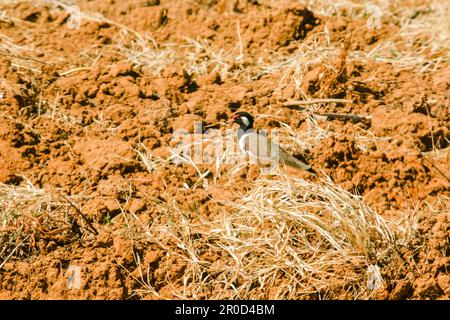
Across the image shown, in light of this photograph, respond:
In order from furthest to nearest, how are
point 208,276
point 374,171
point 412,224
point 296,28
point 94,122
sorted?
1. point 296,28
2. point 94,122
3. point 374,171
4. point 412,224
5. point 208,276

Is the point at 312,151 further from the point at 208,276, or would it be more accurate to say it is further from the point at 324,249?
the point at 208,276

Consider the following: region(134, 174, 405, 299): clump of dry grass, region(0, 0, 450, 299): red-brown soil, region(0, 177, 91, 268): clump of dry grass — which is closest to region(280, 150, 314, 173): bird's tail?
region(0, 0, 450, 299): red-brown soil

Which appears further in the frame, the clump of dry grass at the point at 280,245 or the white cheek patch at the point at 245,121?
the white cheek patch at the point at 245,121

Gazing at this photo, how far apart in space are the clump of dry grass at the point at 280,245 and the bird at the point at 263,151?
1.12 ft

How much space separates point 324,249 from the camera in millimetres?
4828

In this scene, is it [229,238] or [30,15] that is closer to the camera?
[229,238]

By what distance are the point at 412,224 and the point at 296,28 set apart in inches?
114

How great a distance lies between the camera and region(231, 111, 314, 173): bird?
5512 mm

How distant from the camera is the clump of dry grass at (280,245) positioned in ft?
15.2

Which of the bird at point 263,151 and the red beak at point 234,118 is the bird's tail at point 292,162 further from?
the red beak at point 234,118

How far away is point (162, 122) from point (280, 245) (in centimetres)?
179

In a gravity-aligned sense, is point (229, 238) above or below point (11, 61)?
below

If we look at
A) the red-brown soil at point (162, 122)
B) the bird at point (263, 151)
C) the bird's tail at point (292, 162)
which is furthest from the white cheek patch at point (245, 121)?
the bird's tail at point (292, 162)

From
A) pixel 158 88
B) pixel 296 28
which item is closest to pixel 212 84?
pixel 158 88
